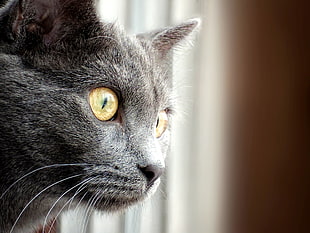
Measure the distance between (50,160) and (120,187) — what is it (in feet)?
0.34

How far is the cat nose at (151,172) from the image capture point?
687 mm

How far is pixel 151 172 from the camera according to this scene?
70 cm

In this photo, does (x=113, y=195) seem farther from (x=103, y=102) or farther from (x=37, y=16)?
(x=37, y=16)

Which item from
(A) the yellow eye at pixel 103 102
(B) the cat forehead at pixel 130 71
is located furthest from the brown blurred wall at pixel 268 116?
(A) the yellow eye at pixel 103 102

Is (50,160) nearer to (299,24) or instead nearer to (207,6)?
(207,6)

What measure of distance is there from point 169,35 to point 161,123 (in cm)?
17

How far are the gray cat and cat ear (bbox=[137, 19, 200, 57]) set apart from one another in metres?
0.17

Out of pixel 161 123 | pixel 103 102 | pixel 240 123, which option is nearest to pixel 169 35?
pixel 161 123

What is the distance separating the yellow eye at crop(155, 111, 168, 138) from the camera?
851 mm

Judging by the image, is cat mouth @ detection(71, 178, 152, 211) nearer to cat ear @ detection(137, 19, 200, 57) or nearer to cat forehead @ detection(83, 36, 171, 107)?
cat forehead @ detection(83, 36, 171, 107)

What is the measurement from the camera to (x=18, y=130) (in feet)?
2.11

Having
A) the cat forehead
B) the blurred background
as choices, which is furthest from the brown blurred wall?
the cat forehead

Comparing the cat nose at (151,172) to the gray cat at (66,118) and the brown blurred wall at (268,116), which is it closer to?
the gray cat at (66,118)

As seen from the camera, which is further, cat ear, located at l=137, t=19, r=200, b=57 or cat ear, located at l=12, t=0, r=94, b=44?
cat ear, located at l=137, t=19, r=200, b=57
